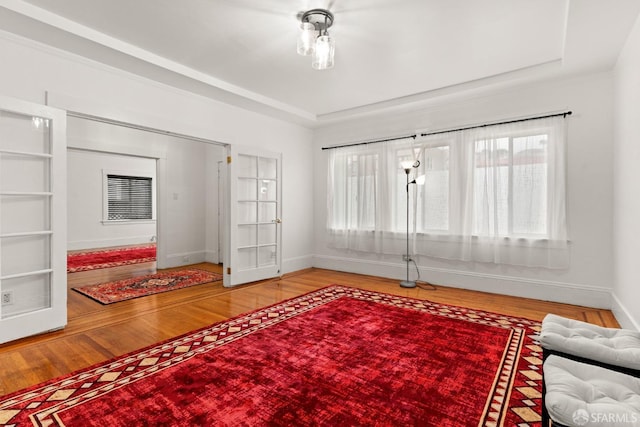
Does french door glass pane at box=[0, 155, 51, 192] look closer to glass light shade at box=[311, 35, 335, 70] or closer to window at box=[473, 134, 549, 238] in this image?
glass light shade at box=[311, 35, 335, 70]

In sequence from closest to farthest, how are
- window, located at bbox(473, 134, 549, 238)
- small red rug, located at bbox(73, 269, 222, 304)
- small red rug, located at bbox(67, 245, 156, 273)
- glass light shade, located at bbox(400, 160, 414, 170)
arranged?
1. window, located at bbox(473, 134, 549, 238)
2. small red rug, located at bbox(73, 269, 222, 304)
3. glass light shade, located at bbox(400, 160, 414, 170)
4. small red rug, located at bbox(67, 245, 156, 273)

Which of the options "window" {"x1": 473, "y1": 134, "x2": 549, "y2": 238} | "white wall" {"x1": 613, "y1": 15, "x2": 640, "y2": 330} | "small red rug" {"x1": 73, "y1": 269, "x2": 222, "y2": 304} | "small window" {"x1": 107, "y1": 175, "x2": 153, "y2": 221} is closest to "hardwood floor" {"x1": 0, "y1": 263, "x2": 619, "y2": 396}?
"small red rug" {"x1": 73, "y1": 269, "x2": 222, "y2": 304}

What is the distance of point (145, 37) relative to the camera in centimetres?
310

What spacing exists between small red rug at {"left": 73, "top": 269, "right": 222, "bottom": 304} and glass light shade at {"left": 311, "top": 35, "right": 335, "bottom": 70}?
3722 mm

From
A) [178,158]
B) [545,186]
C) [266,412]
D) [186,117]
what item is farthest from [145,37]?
[545,186]

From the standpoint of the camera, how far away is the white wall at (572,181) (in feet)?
12.3

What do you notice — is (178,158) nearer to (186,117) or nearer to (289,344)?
(186,117)

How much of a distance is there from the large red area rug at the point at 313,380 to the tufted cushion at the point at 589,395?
55 cm

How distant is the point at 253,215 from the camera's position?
5.20 m

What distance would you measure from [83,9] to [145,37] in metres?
0.52

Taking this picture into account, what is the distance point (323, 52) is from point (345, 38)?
51 centimetres

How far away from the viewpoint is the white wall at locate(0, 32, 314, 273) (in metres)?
Result: 2.96

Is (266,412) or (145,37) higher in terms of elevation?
(145,37)

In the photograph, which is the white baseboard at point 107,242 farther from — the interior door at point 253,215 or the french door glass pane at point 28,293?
the french door glass pane at point 28,293
